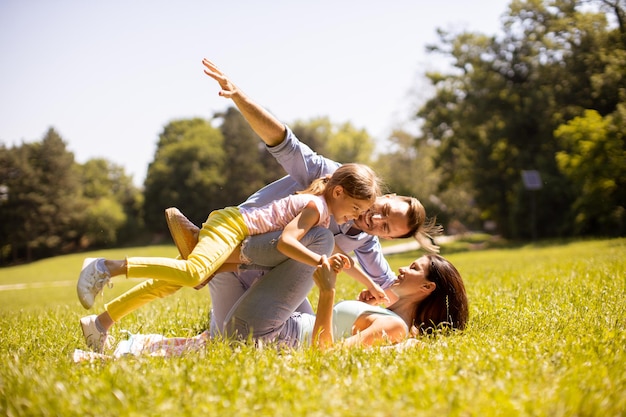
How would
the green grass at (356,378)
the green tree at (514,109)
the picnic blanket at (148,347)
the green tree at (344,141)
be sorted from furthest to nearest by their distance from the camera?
the green tree at (344,141), the green tree at (514,109), the picnic blanket at (148,347), the green grass at (356,378)

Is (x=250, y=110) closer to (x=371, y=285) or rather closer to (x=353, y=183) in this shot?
(x=353, y=183)

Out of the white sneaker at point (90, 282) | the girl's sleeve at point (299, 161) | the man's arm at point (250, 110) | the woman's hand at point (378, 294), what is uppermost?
the man's arm at point (250, 110)

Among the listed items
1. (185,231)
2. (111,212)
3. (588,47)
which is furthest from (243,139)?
(185,231)

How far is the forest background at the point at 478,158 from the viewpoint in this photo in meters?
23.2

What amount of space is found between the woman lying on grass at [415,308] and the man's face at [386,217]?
418 mm

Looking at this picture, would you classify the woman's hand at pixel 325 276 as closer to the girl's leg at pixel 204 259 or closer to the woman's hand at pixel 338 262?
the woman's hand at pixel 338 262

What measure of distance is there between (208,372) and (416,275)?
221 cm

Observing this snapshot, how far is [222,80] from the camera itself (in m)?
4.54

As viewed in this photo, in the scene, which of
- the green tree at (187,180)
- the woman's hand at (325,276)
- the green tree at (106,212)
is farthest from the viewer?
the green tree at (187,180)

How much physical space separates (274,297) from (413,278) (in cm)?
131

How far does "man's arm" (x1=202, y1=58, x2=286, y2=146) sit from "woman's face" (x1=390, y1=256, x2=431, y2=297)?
1.53 meters

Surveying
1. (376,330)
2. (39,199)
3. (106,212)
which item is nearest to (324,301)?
(376,330)

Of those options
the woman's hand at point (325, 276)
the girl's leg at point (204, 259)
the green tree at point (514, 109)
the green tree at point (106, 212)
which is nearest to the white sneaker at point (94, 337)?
the girl's leg at point (204, 259)

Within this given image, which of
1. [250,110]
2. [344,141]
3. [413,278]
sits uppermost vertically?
[344,141]
